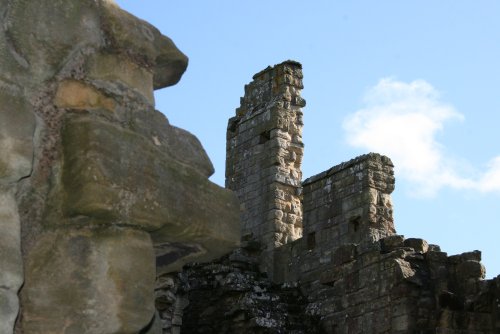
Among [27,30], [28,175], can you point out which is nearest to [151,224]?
[28,175]

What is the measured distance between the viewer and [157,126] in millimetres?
2439

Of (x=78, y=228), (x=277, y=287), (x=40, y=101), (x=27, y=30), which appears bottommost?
(x=78, y=228)

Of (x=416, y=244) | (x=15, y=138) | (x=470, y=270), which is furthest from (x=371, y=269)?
(x=15, y=138)

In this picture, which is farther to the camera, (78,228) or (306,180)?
(306,180)

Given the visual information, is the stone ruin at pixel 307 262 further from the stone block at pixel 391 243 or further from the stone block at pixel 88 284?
the stone block at pixel 88 284

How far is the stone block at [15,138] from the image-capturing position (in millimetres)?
2049

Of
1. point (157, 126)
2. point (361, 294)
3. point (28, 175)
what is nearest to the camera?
point (28, 175)

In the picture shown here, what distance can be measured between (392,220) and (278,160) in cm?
243

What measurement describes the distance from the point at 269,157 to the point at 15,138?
12550 mm

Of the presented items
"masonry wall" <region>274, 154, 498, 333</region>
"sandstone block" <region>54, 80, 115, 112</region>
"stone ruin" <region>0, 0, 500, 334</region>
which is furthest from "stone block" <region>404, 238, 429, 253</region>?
"sandstone block" <region>54, 80, 115, 112</region>

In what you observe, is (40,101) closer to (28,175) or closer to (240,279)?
(28,175)

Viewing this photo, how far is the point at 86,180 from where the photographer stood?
2.12m

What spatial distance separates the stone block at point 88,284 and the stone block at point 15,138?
17 cm

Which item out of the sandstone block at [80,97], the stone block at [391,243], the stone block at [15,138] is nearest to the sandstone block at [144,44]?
the sandstone block at [80,97]
